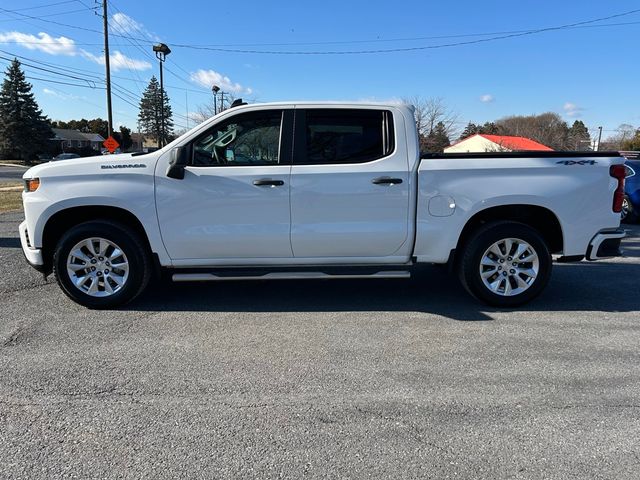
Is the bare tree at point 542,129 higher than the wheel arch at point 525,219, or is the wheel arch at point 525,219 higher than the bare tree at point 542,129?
the bare tree at point 542,129

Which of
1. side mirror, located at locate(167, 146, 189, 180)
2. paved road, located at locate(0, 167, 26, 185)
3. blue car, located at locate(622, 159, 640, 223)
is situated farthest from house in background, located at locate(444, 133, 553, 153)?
side mirror, located at locate(167, 146, 189, 180)

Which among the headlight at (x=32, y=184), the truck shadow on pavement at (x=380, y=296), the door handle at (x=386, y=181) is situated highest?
the door handle at (x=386, y=181)

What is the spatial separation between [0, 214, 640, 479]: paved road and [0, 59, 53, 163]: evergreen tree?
67.0 metres

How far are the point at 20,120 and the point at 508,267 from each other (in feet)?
230

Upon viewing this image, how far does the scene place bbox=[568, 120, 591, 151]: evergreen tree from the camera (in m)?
61.9

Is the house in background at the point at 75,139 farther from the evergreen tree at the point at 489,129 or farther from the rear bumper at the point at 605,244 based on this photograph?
the rear bumper at the point at 605,244

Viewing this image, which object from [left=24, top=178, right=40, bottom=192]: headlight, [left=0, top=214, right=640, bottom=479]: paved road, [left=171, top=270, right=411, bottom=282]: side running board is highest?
[left=24, top=178, right=40, bottom=192]: headlight

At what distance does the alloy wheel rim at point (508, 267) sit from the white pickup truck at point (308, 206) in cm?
1

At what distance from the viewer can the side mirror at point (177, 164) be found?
458 cm

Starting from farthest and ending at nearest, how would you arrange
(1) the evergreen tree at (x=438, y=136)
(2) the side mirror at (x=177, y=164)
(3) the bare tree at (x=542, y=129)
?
(3) the bare tree at (x=542, y=129) < (1) the evergreen tree at (x=438, y=136) < (2) the side mirror at (x=177, y=164)

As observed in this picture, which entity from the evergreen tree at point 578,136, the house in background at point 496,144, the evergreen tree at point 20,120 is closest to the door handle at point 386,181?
the house in background at point 496,144

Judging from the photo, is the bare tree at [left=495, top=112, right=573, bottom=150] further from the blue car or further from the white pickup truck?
the white pickup truck

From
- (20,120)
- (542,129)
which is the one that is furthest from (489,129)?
(20,120)

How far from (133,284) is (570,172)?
4521 mm
